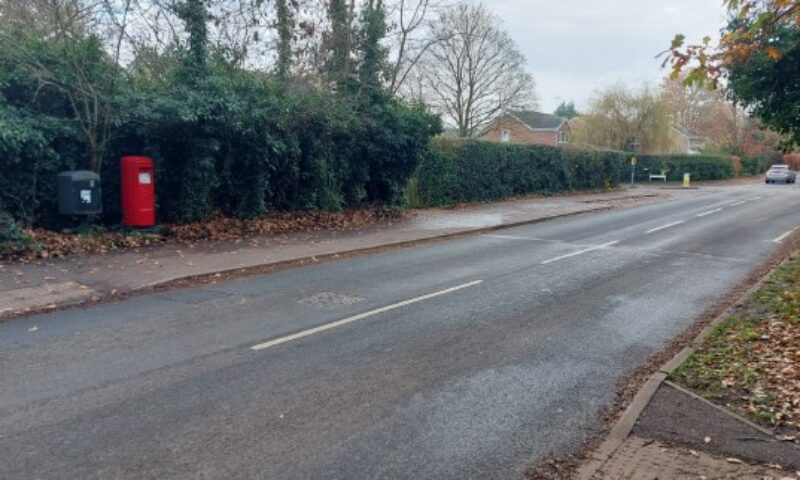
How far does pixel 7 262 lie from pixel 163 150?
4.22 metres

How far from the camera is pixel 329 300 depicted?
8602mm

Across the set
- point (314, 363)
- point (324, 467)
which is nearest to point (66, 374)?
point (314, 363)

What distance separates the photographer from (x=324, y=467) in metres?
3.98

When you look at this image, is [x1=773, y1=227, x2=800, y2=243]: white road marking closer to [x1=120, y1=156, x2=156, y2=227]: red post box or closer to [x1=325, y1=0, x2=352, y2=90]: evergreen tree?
[x1=325, y1=0, x2=352, y2=90]: evergreen tree

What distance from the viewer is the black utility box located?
11.3m

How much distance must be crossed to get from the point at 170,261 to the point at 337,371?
6182mm

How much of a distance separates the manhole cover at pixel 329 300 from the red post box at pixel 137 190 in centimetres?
→ 540

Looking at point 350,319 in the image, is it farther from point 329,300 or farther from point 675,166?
point 675,166

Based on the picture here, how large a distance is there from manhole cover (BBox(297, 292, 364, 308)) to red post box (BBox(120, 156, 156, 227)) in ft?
17.7

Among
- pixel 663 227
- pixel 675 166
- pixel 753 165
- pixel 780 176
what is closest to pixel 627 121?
pixel 675 166

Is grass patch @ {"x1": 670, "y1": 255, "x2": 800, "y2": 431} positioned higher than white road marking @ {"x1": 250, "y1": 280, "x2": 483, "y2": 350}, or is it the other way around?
white road marking @ {"x1": 250, "y1": 280, "x2": 483, "y2": 350}

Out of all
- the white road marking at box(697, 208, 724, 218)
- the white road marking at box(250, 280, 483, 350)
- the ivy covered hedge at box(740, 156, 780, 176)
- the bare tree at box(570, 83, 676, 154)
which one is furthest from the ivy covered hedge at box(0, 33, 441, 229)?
the ivy covered hedge at box(740, 156, 780, 176)

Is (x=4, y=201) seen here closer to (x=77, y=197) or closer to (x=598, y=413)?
(x=77, y=197)

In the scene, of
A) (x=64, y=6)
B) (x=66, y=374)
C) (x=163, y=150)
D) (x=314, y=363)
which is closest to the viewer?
(x=66, y=374)
